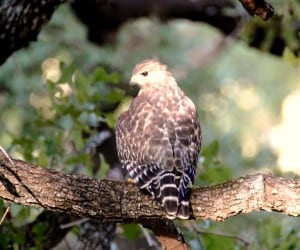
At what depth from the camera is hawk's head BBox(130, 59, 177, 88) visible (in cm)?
548

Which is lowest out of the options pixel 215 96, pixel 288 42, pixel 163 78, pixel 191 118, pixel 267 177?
pixel 267 177

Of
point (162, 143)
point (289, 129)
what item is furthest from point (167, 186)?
point (289, 129)

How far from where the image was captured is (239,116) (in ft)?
46.2

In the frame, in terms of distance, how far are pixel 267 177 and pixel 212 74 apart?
24.6ft

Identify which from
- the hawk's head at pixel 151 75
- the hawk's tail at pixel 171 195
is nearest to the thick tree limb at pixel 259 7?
the hawk's tail at pixel 171 195

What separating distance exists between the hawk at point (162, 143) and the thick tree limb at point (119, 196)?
10 centimetres

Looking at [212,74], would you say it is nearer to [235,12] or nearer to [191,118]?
[235,12]

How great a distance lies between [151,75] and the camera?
553 centimetres

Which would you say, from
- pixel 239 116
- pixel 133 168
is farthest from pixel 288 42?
pixel 239 116

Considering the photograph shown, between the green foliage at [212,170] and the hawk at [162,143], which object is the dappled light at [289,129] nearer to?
the green foliage at [212,170]

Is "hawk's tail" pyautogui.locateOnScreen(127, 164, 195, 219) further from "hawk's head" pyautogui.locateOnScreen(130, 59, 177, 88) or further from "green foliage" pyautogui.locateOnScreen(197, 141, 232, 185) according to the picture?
"green foliage" pyautogui.locateOnScreen(197, 141, 232, 185)

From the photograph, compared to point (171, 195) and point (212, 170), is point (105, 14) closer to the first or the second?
point (212, 170)

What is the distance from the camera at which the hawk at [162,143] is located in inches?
173

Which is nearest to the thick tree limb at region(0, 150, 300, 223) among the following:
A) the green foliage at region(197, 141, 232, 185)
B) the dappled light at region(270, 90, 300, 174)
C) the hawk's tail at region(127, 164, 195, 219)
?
the hawk's tail at region(127, 164, 195, 219)
